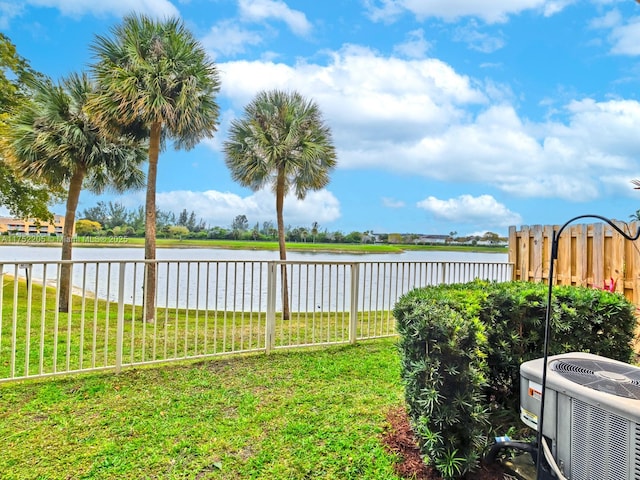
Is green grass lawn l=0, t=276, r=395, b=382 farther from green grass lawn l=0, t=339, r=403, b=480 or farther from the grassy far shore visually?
the grassy far shore

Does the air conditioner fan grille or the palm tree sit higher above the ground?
the palm tree

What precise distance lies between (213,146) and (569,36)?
7.49 meters

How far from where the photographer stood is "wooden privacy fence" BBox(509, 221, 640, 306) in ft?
13.1

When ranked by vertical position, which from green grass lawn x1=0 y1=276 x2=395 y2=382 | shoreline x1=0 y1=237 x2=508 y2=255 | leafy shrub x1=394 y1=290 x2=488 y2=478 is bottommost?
green grass lawn x1=0 y1=276 x2=395 y2=382

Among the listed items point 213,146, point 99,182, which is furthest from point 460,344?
point 99,182

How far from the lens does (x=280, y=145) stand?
8.39 metres

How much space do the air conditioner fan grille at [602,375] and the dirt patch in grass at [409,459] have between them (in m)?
0.64

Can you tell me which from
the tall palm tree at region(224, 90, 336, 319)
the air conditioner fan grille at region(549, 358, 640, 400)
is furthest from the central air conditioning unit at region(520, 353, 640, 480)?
the tall palm tree at region(224, 90, 336, 319)

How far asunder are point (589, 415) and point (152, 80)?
8.21m

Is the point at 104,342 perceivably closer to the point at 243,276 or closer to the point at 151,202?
the point at 243,276

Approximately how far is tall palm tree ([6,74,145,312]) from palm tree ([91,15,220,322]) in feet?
3.80

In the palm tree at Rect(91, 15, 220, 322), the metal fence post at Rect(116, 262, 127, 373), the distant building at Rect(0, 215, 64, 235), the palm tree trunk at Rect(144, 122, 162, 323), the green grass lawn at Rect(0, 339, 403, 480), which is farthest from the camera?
the distant building at Rect(0, 215, 64, 235)

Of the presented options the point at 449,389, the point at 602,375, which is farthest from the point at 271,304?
the point at 602,375

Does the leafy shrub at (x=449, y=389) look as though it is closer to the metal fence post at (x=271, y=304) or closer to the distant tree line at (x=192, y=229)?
the metal fence post at (x=271, y=304)
